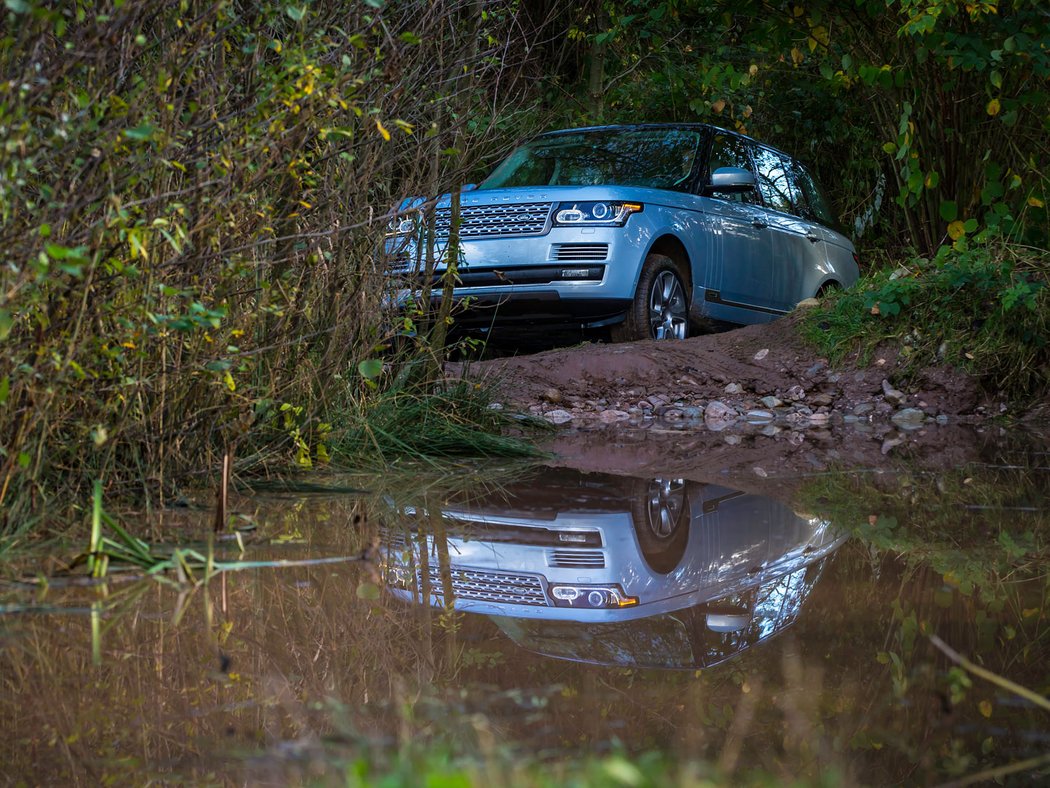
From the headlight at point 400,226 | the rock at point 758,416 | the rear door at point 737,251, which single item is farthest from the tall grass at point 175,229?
the rear door at point 737,251

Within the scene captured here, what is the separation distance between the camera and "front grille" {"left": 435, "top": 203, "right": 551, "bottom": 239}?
8.83 meters

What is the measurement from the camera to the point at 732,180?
384 inches

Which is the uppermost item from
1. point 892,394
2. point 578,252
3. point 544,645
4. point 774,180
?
point 774,180

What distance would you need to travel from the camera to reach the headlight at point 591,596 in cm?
329

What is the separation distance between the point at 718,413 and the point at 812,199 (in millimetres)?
4514

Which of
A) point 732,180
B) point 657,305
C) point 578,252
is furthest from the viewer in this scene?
point 732,180

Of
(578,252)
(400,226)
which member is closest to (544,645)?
(400,226)

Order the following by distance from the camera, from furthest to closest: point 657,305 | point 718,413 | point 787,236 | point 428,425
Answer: point 787,236
point 657,305
point 718,413
point 428,425

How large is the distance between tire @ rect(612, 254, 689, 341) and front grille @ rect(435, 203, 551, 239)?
87 centimetres

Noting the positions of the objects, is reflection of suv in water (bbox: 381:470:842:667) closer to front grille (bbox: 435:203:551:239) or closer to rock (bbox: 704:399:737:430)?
rock (bbox: 704:399:737:430)

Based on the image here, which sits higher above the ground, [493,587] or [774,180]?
[774,180]

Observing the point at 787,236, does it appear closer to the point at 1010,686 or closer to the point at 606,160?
the point at 606,160

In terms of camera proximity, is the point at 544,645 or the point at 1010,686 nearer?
the point at 1010,686

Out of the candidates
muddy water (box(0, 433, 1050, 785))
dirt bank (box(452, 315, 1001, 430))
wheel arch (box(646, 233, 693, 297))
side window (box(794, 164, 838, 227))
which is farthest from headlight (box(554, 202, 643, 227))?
muddy water (box(0, 433, 1050, 785))
